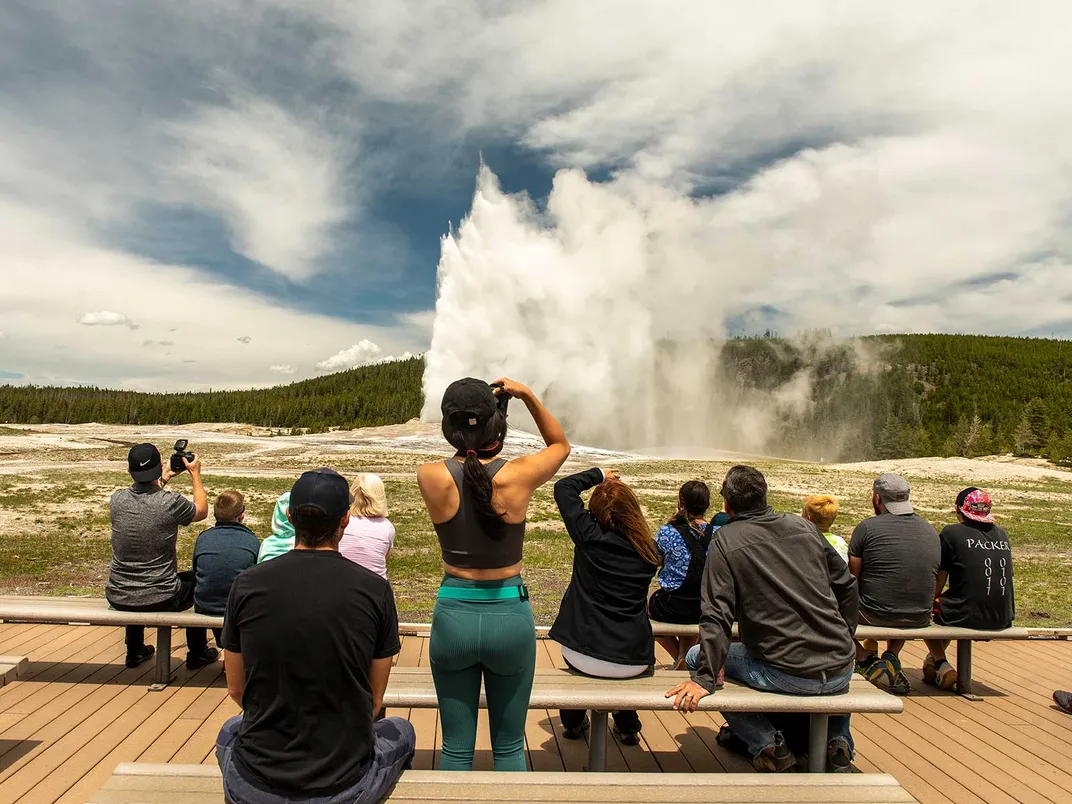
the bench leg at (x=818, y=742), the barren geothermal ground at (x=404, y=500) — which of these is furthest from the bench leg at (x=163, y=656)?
the bench leg at (x=818, y=742)

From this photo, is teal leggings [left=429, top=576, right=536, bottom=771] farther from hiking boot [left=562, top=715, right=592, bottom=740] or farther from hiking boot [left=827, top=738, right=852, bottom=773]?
hiking boot [left=827, top=738, right=852, bottom=773]

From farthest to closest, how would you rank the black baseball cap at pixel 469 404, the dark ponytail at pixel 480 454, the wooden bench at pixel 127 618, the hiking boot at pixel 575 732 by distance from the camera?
the wooden bench at pixel 127 618, the hiking boot at pixel 575 732, the black baseball cap at pixel 469 404, the dark ponytail at pixel 480 454

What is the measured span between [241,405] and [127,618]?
151740 mm

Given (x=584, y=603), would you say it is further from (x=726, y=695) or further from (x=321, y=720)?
(x=321, y=720)

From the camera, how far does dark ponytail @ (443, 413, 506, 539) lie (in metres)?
2.50

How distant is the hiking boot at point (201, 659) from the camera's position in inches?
209

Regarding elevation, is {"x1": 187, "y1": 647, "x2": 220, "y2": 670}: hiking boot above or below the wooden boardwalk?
above

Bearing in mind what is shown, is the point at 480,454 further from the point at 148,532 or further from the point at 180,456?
the point at 148,532

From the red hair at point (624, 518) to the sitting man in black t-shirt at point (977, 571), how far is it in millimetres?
2786

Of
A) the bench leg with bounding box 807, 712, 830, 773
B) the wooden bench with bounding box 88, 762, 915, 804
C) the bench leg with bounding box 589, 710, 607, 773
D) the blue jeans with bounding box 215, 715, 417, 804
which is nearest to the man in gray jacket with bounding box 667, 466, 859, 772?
the bench leg with bounding box 807, 712, 830, 773

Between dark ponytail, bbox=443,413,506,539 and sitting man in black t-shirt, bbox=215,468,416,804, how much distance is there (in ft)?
1.42

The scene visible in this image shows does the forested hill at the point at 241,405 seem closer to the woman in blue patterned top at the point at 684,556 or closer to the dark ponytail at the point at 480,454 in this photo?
the woman in blue patterned top at the point at 684,556

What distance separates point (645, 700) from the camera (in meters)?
3.40

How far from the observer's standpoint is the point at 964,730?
15.1 ft
